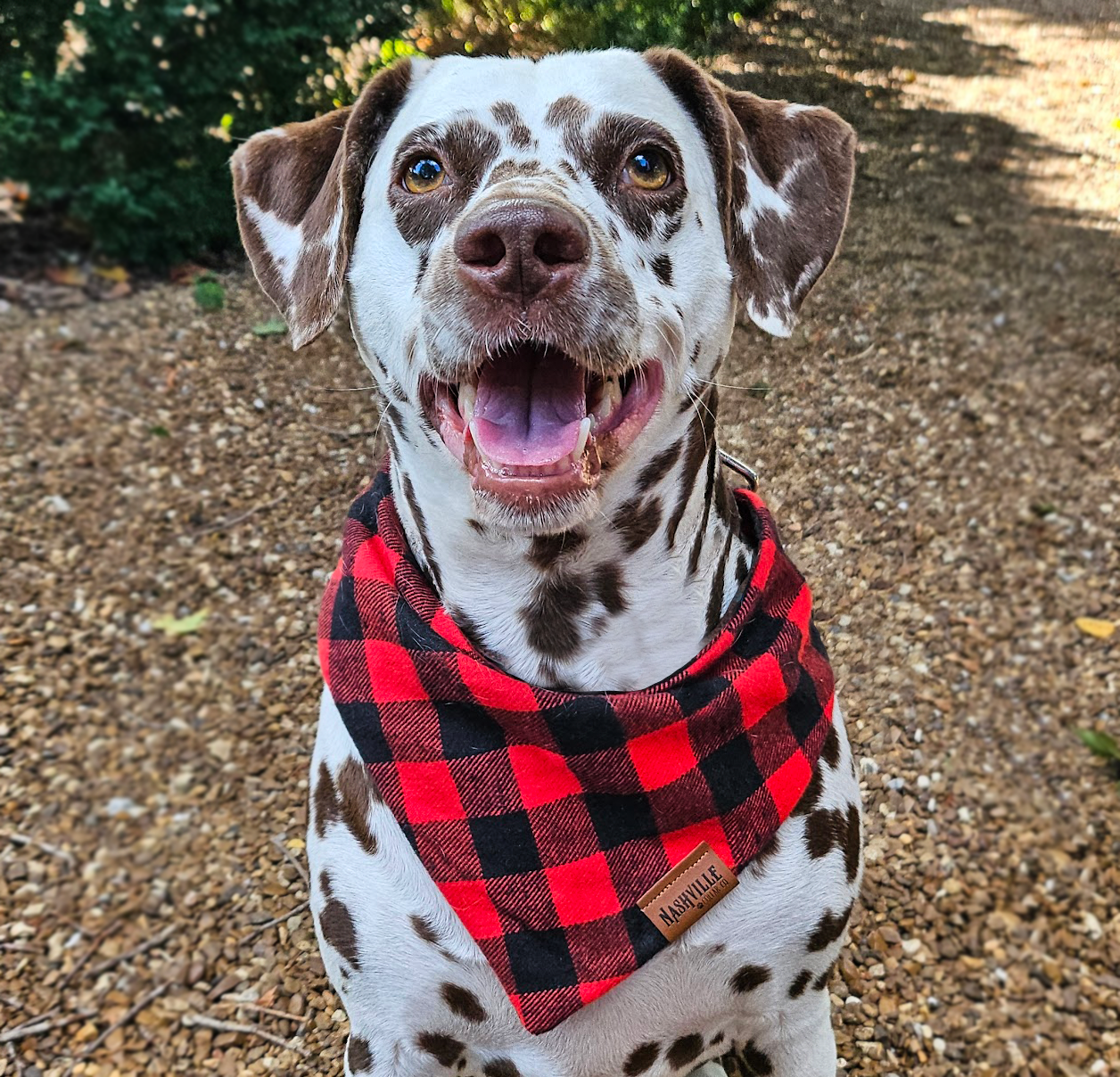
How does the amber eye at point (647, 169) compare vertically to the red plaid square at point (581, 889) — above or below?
above

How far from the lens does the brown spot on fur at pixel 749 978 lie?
2031 millimetres

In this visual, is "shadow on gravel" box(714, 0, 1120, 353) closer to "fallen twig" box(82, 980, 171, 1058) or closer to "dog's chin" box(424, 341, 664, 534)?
"dog's chin" box(424, 341, 664, 534)

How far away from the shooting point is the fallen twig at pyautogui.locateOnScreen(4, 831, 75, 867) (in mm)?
3646

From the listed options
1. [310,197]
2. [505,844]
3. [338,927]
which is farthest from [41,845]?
[310,197]

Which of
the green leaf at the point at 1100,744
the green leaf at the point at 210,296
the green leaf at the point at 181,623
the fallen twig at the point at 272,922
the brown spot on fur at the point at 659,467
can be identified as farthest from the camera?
the green leaf at the point at 210,296

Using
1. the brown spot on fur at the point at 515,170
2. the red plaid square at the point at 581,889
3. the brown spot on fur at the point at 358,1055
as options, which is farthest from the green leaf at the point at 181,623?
the brown spot on fur at the point at 515,170

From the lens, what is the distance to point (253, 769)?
399 centimetres

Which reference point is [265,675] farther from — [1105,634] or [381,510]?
[1105,634]

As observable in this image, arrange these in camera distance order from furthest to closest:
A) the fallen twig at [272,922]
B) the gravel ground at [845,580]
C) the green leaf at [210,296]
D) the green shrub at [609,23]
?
the green leaf at [210,296]
the green shrub at [609,23]
the fallen twig at [272,922]
the gravel ground at [845,580]

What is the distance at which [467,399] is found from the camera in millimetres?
1857

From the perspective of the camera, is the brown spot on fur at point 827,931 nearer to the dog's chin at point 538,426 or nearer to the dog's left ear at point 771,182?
the dog's chin at point 538,426

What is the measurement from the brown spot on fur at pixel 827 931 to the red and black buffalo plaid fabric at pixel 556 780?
206 mm

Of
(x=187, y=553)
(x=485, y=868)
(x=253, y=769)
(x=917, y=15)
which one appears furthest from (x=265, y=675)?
(x=917, y=15)

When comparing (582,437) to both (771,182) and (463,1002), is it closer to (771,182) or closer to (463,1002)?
(771,182)
